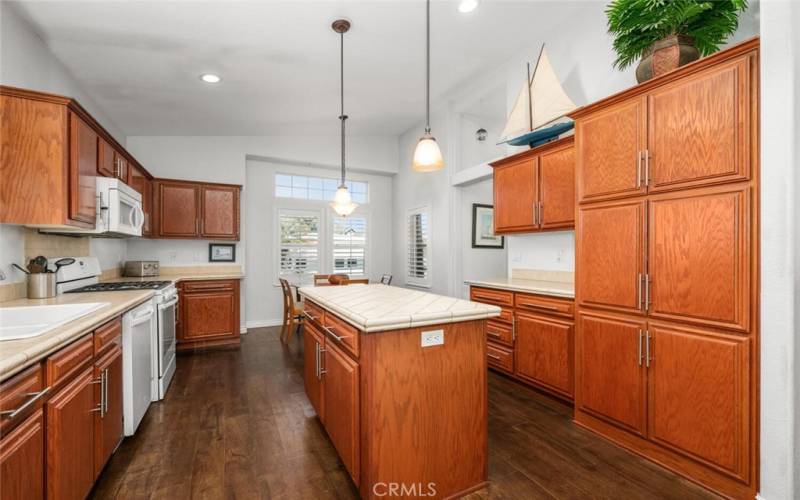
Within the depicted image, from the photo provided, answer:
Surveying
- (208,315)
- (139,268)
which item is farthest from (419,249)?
(139,268)

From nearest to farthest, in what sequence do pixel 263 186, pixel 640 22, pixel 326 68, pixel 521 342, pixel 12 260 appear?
1. pixel 640 22
2. pixel 12 260
3. pixel 521 342
4. pixel 326 68
5. pixel 263 186

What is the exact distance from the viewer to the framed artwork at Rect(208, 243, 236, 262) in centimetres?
514

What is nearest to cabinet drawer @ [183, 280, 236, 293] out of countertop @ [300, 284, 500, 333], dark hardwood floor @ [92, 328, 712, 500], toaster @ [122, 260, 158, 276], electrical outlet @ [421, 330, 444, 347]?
toaster @ [122, 260, 158, 276]

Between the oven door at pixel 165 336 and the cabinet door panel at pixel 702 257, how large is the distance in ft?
11.8

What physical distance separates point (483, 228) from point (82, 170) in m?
4.45

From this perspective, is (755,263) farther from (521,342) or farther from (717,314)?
(521,342)

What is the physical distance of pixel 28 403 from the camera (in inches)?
45.1

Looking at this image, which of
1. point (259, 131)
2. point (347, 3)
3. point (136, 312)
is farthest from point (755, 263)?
point (259, 131)

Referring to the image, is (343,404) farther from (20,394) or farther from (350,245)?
(350,245)

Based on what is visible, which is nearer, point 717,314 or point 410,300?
point 717,314

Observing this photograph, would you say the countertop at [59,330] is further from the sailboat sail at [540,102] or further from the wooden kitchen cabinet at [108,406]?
the sailboat sail at [540,102]

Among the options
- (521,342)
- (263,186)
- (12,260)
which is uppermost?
(263,186)

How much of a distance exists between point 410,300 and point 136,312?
1.85m

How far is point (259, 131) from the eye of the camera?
5.12m
